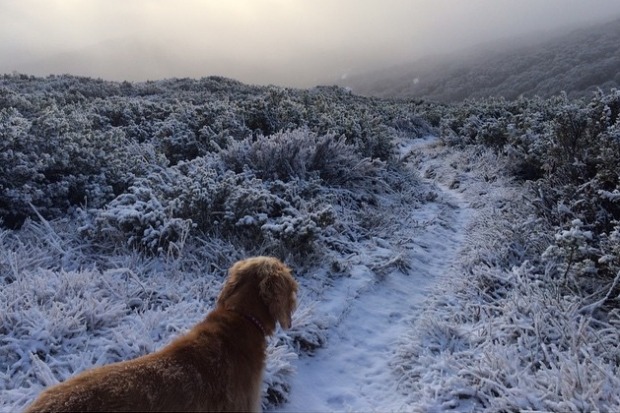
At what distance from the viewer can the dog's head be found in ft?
9.61

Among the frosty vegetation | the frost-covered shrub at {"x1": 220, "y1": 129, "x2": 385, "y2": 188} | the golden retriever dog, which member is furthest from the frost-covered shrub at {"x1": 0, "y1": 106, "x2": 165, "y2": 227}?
the golden retriever dog

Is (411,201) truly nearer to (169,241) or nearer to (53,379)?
(169,241)

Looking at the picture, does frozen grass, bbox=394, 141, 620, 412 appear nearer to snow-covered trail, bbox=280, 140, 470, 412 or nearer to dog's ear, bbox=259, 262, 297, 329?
snow-covered trail, bbox=280, 140, 470, 412

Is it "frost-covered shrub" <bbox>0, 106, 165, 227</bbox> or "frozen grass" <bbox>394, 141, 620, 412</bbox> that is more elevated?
"frost-covered shrub" <bbox>0, 106, 165, 227</bbox>

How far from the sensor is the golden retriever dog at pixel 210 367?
2.09 m

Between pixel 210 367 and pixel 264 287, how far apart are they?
62cm

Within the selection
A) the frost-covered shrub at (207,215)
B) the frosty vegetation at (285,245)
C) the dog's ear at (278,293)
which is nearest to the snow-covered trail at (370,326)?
the frosty vegetation at (285,245)

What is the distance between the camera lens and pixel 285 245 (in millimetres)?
6094

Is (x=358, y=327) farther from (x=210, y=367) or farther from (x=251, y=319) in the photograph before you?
A: (x=210, y=367)

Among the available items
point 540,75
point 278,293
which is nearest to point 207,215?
point 278,293

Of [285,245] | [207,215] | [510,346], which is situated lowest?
[510,346]

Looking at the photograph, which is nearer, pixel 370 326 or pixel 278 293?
pixel 278 293

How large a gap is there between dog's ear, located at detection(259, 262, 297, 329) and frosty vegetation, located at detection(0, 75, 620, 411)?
0.99 meters

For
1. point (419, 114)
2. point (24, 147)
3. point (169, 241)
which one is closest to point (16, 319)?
point (169, 241)
